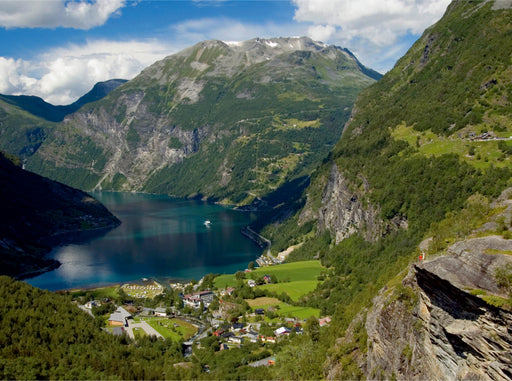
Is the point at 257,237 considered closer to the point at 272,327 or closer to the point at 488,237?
the point at 272,327

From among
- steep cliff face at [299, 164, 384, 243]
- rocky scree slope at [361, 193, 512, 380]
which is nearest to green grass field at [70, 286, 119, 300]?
steep cliff face at [299, 164, 384, 243]

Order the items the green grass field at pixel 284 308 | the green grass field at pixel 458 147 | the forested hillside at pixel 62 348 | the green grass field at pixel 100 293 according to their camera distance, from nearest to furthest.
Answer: the forested hillside at pixel 62 348
the green grass field at pixel 458 147
the green grass field at pixel 284 308
the green grass field at pixel 100 293

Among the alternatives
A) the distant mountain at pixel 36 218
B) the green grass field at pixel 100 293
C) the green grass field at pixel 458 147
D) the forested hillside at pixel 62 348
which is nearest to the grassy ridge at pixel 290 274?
the green grass field at pixel 100 293

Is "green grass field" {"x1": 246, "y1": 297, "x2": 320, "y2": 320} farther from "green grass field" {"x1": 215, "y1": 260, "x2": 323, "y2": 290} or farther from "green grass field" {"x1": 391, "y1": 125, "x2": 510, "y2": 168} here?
"green grass field" {"x1": 391, "y1": 125, "x2": 510, "y2": 168}

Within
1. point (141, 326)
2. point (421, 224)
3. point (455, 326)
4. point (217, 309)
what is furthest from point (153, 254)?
point (455, 326)

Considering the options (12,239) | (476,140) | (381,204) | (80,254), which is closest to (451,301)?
(476,140)

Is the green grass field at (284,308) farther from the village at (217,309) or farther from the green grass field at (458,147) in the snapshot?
the green grass field at (458,147)

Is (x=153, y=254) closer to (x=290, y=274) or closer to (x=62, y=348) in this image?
(x=290, y=274)
